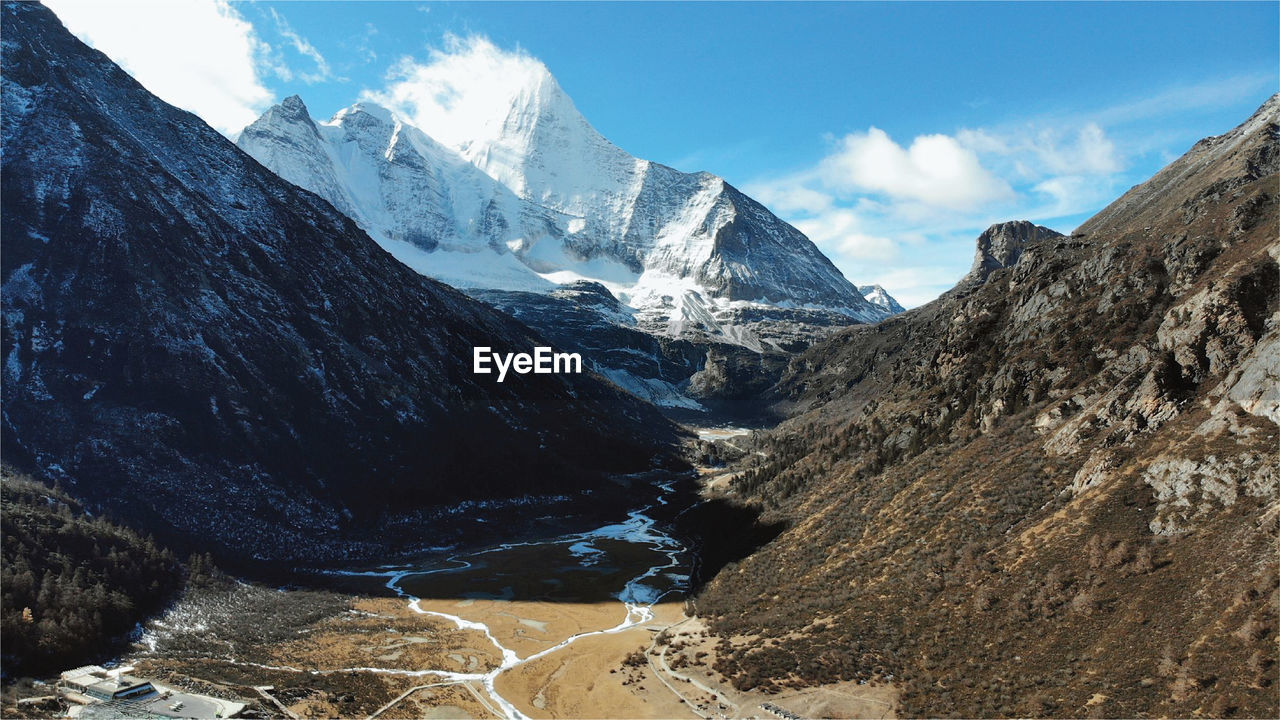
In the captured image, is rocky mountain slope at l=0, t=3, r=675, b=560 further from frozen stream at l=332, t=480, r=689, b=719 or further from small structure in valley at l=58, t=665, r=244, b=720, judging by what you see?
small structure in valley at l=58, t=665, r=244, b=720

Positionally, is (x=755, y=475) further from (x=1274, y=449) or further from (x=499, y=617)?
(x=1274, y=449)

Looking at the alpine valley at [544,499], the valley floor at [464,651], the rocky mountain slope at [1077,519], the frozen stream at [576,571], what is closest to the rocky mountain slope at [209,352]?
the alpine valley at [544,499]

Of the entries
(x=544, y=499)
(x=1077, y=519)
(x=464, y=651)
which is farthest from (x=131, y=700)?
(x=544, y=499)

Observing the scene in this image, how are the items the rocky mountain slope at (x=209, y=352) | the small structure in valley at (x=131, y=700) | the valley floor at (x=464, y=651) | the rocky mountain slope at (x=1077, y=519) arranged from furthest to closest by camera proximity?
the rocky mountain slope at (x=209, y=352) < the valley floor at (x=464, y=651) < the small structure in valley at (x=131, y=700) < the rocky mountain slope at (x=1077, y=519)

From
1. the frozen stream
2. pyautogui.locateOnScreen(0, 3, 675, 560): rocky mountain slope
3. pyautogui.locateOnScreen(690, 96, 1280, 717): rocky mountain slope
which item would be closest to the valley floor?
the frozen stream

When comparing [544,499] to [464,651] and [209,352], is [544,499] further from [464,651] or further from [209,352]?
[464,651]

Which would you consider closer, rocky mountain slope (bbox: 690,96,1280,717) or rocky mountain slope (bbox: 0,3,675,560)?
rocky mountain slope (bbox: 690,96,1280,717)

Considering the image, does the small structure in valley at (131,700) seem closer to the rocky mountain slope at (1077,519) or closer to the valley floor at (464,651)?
the valley floor at (464,651)
